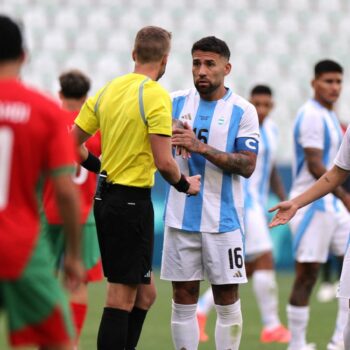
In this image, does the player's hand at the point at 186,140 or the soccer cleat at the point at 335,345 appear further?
the soccer cleat at the point at 335,345

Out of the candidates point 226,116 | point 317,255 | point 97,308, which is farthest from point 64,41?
point 226,116

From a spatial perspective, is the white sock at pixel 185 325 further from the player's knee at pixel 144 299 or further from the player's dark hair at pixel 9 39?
the player's dark hair at pixel 9 39

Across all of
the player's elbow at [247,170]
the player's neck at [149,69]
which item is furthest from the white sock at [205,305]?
the player's neck at [149,69]

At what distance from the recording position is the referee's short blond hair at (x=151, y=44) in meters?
6.21

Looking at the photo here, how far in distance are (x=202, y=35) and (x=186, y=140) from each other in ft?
39.1

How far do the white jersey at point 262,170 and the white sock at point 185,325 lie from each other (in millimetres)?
3789

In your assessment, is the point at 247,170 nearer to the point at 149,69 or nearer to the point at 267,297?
the point at 149,69

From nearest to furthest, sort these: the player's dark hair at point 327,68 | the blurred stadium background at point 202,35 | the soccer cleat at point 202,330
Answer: the player's dark hair at point 327,68, the soccer cleat at point 202,330, the blurred stadium background at point 202,35

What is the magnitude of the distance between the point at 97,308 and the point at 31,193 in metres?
6.93

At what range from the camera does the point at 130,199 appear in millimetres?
6223

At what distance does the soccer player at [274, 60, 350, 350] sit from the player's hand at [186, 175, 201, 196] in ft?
7.78

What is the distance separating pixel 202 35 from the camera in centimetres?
1822

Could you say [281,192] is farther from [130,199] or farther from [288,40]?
[288,40]

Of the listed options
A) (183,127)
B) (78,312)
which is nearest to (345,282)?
(183,127)
